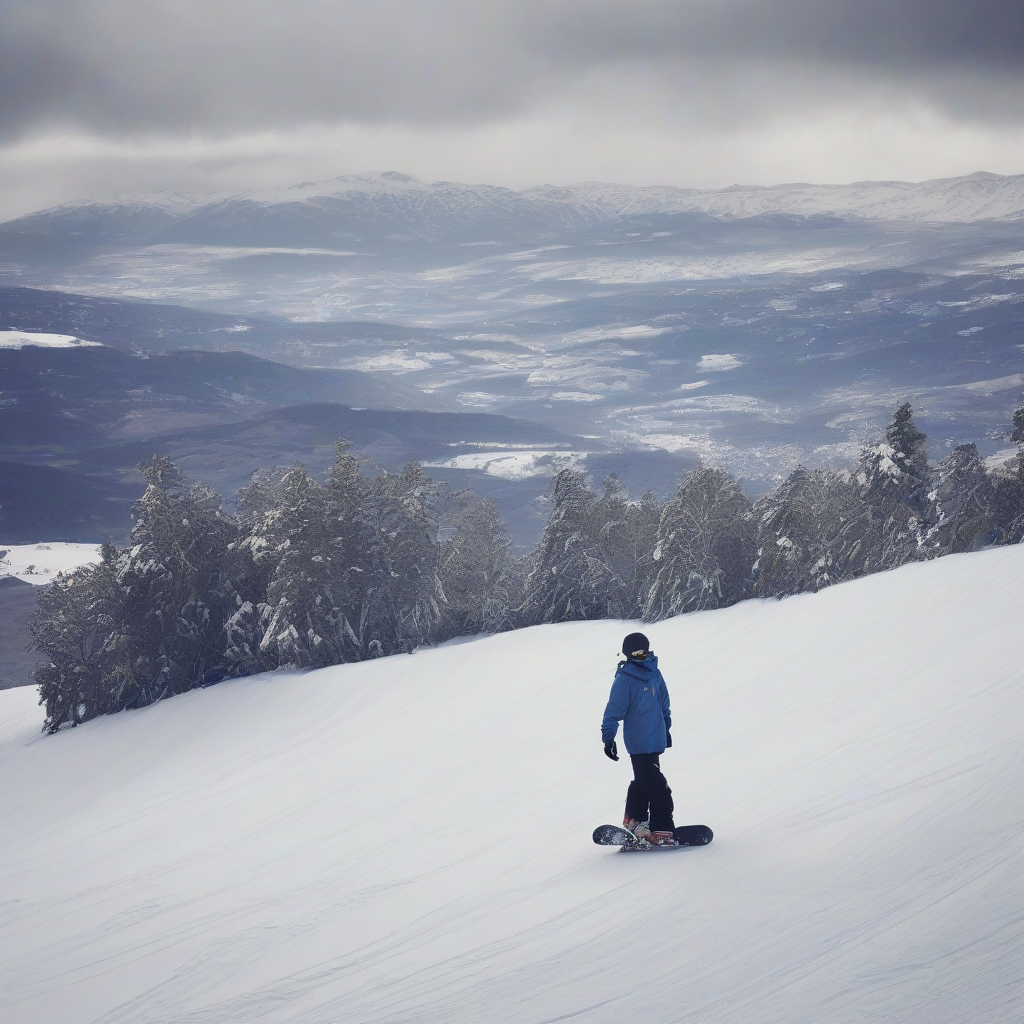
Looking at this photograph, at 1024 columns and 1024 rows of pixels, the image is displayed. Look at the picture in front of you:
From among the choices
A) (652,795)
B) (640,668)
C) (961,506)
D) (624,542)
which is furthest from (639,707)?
(624,542)

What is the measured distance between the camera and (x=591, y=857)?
781cm

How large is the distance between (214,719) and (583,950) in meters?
15.5

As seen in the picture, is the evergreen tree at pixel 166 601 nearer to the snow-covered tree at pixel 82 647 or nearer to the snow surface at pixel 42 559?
the snow-covered tree at pixel 82 647

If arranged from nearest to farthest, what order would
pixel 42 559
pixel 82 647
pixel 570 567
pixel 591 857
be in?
pixel 591 857 → pixel 82 647 → pixel 570 567 → pixel 42 559

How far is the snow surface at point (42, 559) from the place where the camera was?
5999 inches

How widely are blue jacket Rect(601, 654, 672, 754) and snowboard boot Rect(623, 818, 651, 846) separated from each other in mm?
600

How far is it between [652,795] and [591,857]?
2.74ft

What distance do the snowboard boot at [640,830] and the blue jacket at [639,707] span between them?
23.6 inches

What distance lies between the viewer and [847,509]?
932 inches

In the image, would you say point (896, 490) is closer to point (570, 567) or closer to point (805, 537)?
point (805, 537)

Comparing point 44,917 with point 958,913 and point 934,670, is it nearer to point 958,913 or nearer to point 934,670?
point 958,913

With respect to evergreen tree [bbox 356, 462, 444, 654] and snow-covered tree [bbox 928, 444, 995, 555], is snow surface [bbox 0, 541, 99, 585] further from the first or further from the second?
snow-covered tree [bbox 928, 444, 995, 555]

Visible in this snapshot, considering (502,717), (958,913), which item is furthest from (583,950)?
(502,717)

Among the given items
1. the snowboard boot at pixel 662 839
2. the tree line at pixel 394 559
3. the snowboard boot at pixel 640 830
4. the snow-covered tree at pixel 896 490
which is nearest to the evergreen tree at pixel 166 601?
the tree line at pixel 394 559
